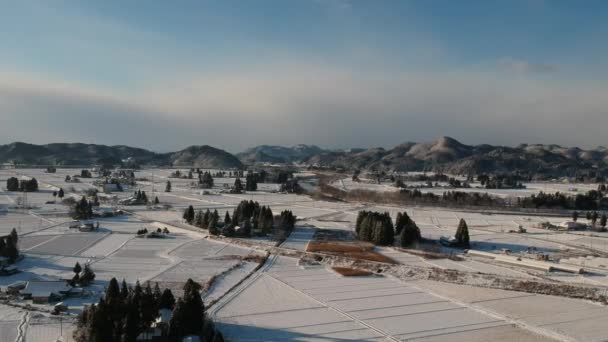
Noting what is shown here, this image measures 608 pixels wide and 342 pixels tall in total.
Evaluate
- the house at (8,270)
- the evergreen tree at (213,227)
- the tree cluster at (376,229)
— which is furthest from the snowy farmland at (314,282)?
the tree cluster at (376,229)

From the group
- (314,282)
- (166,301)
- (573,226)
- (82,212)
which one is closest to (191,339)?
(166,301)

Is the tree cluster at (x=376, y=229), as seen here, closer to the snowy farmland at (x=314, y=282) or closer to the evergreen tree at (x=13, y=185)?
the snowy farmland at (x=314, y=282)

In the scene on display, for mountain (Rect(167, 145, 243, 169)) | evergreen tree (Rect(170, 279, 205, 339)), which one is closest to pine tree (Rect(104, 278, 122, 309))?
evergreen tree (Rect(170, 279, 205, 339))

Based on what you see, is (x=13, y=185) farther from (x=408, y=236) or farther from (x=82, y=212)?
(x=408, y=236)

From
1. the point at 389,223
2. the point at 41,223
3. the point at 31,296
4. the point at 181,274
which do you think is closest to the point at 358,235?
the point at 389,223

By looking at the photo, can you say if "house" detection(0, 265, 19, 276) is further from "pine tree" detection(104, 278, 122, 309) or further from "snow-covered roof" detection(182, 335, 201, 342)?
"snow-covered roof" detection(182, 335, 201, 342)

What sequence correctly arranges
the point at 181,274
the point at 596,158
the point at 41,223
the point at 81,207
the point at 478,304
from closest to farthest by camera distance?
the point at 478,304, the point at 181,274, the point at 41,223, the point at 81,207, the point at 596,158

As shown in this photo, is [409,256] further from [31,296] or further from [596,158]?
[596,158]
